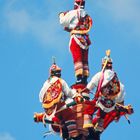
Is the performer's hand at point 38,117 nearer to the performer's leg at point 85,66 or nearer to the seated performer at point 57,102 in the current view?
the seated performer at point 57,102

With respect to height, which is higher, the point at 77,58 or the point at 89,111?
the point at 77,58

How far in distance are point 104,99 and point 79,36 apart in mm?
3878

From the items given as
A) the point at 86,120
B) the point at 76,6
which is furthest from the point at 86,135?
the point at 76,6

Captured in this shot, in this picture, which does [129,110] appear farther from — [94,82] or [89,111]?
[94,82]

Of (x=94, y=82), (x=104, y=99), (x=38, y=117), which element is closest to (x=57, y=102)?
(x=38, y=117)

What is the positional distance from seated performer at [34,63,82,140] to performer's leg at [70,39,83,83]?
1267mm

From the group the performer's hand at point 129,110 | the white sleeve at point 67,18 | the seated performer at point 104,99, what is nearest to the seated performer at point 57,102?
the seated performer at point 104,99

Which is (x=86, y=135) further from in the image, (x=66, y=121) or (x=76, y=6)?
(x=76, y=6)

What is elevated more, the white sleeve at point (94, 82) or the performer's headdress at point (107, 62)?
the performer's headdress at point (107, 62)

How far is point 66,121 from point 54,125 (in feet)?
2.69

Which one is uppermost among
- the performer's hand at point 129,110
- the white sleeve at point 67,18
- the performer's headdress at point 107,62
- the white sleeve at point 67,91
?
the white sleeve at point 67,18

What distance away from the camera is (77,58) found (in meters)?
91.9

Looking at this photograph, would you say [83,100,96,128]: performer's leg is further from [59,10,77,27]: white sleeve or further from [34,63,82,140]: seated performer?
[59,10,77,27]: white sleeve

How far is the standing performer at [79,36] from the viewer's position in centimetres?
9175
